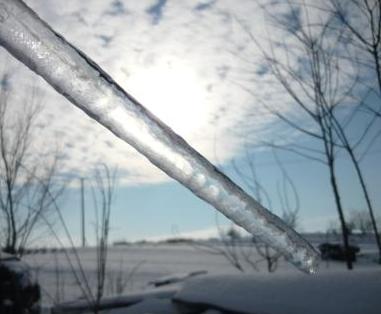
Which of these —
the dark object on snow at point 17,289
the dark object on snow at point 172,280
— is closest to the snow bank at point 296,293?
the dark object on snow at point 17,289

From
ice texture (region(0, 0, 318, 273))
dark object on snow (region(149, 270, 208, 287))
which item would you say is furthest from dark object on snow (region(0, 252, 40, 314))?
ice texture (region(0, 0, 318, 273))

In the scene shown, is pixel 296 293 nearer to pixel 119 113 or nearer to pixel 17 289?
pixel 119 113

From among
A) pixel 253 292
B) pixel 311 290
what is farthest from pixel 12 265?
pixel 311 290

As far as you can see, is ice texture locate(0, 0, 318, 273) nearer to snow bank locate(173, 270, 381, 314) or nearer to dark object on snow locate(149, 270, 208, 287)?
snow bank locate(173, 270, 381, 314)

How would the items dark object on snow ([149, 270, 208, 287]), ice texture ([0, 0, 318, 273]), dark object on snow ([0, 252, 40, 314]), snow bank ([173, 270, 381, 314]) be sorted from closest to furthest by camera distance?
1. ice texture ([0, 0, 318, 273])
2. snow bank ([173, 270, 381, 314])
3. dark object on snow ([0, 252, 40, 314])
4. dark object on snow ([149, 270, 208, 287])

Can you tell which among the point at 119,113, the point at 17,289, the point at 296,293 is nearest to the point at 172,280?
the point at 17,289

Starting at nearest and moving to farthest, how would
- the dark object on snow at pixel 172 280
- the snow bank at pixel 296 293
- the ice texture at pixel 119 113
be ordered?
the ice texture at pixel 119 113 → the snow bank at pixel 296 293 → the dark object on snow at pixel 172 280

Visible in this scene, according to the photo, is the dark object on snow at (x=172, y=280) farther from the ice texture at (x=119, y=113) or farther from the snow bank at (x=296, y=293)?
the ice texture at (x=119, y=113)
